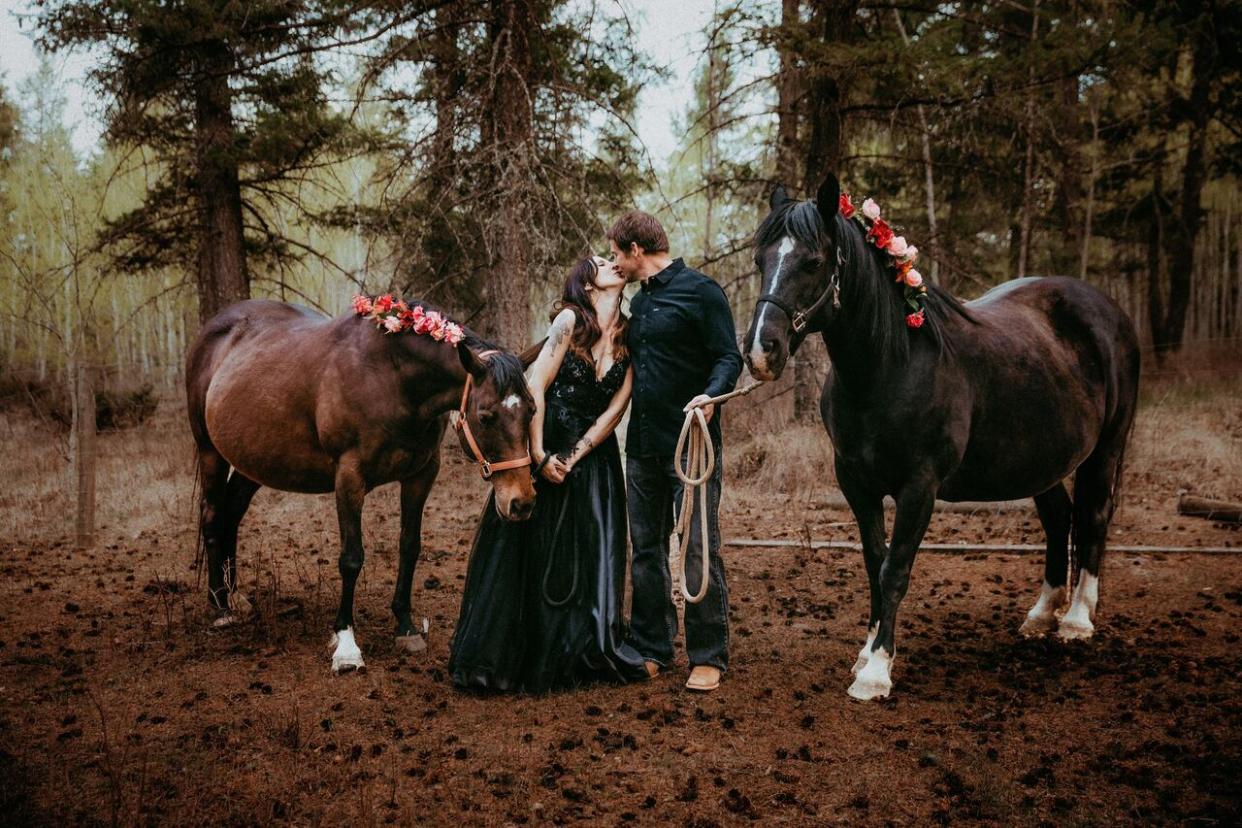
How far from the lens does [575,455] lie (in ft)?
12.4

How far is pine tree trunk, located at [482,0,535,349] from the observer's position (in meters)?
7.20

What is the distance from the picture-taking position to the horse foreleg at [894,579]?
11.5ft

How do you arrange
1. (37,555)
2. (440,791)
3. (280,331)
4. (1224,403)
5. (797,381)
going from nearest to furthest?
(440,791), (280,331), (37,555), (797,381), (1224,403)

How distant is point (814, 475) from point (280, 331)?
5560 mm

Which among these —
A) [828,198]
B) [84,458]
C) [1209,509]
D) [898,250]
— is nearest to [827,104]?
[898,250]

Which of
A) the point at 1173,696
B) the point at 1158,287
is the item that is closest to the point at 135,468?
the point at 1173,696

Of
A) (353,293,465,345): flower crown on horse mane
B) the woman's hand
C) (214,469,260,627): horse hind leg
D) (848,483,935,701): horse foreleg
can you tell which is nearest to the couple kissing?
the woman's hand

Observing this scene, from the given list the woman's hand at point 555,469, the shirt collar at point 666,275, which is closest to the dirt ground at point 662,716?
the woman's hand at point 555,469

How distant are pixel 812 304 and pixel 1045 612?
8.67ft

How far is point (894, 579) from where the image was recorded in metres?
3.53

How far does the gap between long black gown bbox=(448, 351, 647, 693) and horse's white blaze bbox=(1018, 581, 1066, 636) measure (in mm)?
2376

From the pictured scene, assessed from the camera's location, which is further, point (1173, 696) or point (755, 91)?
point (755, 91)

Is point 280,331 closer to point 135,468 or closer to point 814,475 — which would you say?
point 814,475

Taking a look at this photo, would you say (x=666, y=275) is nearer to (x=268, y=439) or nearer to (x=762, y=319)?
(x=762, y=319)
